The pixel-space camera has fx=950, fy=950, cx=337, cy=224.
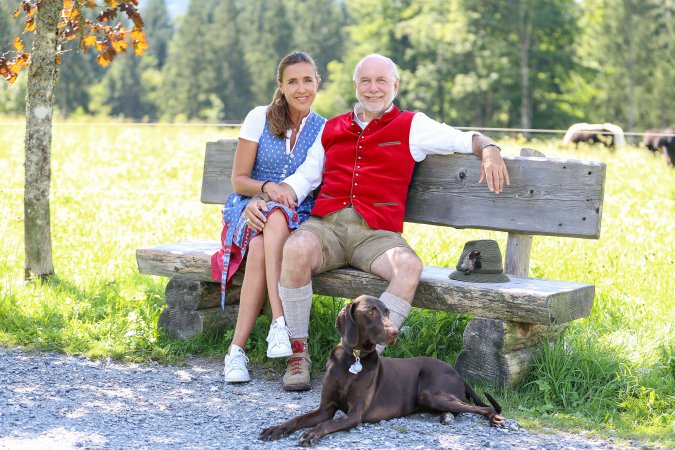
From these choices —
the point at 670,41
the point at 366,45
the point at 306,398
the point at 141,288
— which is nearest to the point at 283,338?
the point at 306,398

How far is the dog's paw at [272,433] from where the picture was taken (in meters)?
3.67

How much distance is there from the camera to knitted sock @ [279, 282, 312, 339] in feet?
14.9

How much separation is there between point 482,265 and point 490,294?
0.21m

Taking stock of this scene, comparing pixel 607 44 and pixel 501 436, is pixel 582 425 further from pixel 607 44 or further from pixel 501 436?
pixel 607 44

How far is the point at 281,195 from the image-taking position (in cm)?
484

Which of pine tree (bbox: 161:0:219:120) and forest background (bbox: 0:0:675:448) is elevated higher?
pine tree (bbox: 161:0:219:120)

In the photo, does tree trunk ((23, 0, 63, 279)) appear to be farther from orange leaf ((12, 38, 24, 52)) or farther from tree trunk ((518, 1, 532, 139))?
tree trunk ((518, 1, 532, 139))

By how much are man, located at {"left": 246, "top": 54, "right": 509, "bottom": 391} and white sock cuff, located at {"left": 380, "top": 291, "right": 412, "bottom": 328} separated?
7.5 inches

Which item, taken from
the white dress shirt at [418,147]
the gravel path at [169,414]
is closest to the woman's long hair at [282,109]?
the white dress shirt at [418,147]

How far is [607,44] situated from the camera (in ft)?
142

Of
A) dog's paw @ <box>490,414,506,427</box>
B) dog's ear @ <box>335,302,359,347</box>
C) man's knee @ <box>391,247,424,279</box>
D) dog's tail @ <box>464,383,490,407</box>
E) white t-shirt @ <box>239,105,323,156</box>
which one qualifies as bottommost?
dog's paw @ <box>490,414,506,427</box>

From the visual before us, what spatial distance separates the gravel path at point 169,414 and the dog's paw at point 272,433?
31 millimetres

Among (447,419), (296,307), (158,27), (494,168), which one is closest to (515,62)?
(494,168)

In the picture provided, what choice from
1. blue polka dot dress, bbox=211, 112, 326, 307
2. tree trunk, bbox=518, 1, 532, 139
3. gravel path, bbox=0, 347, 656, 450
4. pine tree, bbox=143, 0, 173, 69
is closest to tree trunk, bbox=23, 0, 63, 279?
gravel path, bbox=0, 347, 656, 450
